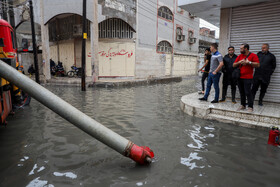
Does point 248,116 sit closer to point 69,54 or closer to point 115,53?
point 115,53

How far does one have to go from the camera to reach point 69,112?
275 centimetres

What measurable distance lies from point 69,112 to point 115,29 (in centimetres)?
1539

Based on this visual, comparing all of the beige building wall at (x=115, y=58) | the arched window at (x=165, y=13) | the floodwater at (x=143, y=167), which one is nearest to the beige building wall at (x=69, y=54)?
the beige building wall at (x=115, y=58)

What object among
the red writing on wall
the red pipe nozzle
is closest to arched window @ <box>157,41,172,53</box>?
the red writing on wall

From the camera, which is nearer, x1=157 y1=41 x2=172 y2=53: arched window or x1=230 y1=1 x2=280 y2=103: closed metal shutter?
x1=230 y1=1 x2=280 y2=103: closed metal shutter

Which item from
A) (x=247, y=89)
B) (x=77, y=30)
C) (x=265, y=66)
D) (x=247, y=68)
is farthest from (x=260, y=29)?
(x=77, y=30)

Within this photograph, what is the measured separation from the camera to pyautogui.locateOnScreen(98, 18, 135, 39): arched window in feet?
54.8

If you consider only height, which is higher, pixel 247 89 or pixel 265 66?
Result: pixel 265 66

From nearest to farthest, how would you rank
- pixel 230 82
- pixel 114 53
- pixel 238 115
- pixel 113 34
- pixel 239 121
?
pixel 239 121 → pixel 238 115 → pixel 230 82 → pixel 113 34 → pixel 114 53

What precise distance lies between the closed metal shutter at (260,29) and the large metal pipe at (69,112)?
5704 mm

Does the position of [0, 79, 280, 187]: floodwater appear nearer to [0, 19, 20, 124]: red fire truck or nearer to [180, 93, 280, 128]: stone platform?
[180, 93, 280, 128]: stone platform

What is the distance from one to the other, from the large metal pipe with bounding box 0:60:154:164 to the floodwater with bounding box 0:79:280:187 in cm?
30

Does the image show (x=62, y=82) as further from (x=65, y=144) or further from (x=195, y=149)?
(x=195, y=149)

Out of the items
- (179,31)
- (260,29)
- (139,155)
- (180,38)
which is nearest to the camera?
(139,155)
